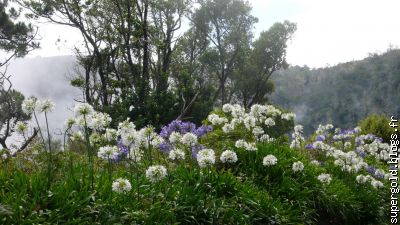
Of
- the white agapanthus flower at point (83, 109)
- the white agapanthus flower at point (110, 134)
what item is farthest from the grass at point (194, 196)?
the white agapanthus flower at point (83, 109)

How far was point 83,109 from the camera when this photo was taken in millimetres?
4484

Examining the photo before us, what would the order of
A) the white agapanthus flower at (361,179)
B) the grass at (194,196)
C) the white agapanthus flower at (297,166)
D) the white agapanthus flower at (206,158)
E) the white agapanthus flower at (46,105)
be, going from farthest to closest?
1. the white agapanthus flower at (361,179)
2. the white agapanthus flower at (297,166)
3. the white agapanthus flower at (206,158)
4. the white agapanthus flower at (46,105)
5. the grass at (194,196)

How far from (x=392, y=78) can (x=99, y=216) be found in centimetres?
5689

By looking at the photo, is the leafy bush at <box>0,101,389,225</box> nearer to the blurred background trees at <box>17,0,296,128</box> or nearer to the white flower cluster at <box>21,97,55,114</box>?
the white flower cluster at <box>21,97,55,114</box>

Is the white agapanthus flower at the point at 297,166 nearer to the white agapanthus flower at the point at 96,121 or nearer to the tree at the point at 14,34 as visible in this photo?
the white agapanthus flower at the point at 96,121

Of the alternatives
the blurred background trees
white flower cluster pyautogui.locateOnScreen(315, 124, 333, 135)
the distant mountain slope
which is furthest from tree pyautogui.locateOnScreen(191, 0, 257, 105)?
the distant mountain slope

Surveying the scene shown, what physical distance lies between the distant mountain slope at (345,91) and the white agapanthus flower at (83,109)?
5138cm

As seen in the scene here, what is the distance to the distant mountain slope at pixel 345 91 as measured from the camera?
181ft

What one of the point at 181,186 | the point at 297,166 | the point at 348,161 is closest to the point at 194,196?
the point at 181,186

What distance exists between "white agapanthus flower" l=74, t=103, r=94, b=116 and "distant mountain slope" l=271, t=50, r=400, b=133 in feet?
169

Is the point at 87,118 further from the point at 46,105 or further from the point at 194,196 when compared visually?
the point at 194,196

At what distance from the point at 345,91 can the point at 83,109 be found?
61132 millimetres

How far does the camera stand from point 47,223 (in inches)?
142

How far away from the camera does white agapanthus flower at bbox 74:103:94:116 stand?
14.7ft
